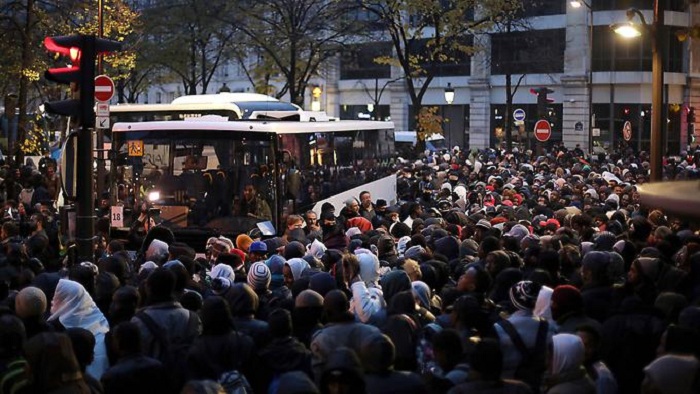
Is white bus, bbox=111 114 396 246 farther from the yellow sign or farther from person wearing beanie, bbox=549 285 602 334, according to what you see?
person wearing beanie, bbox=549 285 602 334

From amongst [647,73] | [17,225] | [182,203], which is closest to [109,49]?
[17,225]

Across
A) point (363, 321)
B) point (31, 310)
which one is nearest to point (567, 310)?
point (363, 321)

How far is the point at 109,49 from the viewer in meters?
11.2

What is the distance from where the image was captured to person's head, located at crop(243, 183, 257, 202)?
1688cm

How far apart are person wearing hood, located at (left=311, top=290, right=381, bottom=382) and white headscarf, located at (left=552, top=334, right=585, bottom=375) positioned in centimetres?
120

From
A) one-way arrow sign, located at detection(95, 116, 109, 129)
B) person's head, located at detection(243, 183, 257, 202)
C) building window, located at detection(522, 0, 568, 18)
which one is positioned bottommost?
person's head, located at detection(243, 183, 257, 202)

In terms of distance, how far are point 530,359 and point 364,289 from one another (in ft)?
5.95

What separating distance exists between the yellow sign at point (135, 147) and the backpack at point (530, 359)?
10740mm

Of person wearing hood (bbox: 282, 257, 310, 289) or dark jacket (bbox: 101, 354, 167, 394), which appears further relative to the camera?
person wearing hood (bbox: 282, 257, 310, 289)

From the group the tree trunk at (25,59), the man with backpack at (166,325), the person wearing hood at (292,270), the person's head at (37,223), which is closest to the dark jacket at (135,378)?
the man with backpack at (166,325)

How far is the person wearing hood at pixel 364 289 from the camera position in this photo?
870cm

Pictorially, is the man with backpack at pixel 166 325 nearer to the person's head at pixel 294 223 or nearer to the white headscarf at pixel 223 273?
the white headscarf at pixel 223 273

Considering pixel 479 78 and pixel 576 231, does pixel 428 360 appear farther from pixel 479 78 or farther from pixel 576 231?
pixel 479 78

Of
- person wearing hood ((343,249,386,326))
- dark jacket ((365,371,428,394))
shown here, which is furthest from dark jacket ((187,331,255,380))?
person wearing hood ((343,249,386,326))
